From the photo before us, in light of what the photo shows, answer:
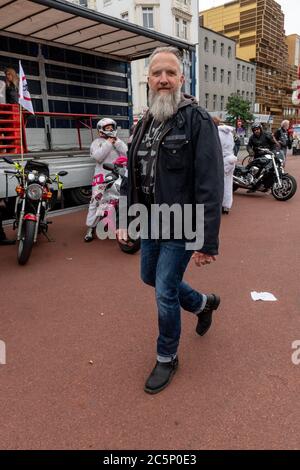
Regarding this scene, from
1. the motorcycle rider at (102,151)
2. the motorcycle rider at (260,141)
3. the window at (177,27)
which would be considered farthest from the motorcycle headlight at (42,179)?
the window at (177,27)

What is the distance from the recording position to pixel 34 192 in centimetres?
506

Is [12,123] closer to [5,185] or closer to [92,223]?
[5,185]

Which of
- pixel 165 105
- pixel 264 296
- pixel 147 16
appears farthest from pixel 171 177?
pixel 147 16

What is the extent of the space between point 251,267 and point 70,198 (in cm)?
472

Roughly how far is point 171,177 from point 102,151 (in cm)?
384

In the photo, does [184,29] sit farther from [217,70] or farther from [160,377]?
[160,377]

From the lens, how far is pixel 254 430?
2123 mm

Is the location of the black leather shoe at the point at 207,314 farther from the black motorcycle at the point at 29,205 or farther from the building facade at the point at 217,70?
the building facade at the point at 217,70

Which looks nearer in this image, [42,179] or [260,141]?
[42,179]

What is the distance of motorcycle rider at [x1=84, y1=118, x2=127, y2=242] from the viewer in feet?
19.1

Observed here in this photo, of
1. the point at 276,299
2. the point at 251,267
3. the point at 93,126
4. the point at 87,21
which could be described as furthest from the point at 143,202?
the point at 93,126

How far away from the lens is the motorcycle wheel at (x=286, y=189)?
8.66 meters

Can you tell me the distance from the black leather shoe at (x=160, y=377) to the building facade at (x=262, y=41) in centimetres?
6492

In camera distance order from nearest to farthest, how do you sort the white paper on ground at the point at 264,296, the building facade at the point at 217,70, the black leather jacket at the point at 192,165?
the black leather jacket at the point at 192,165, the white paper on ground at the point at 264,296, the building facade at the point at 217,70
